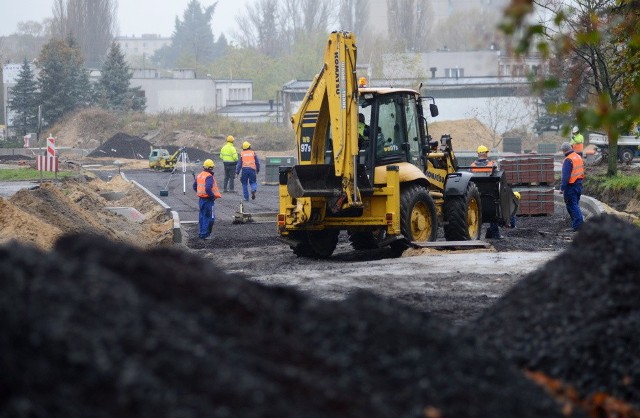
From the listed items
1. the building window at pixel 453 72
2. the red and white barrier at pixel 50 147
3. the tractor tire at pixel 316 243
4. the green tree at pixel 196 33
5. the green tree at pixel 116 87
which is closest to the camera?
the tractor tire at pixel 316 243

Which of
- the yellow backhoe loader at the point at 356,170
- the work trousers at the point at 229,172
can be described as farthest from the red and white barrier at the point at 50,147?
the yellow backhoe loader at the point at 356,170

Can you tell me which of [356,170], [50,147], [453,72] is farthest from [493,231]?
[453,72]

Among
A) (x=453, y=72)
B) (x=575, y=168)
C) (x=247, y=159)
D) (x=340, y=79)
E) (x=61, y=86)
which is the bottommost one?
(x=575, y=168)

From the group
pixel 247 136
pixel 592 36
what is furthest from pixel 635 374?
pixel 247 136

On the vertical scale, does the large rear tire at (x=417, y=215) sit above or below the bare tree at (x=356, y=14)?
below

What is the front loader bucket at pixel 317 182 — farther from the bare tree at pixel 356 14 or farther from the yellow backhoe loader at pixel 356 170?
the bare tree at pixel 356 14

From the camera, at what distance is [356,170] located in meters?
16.4

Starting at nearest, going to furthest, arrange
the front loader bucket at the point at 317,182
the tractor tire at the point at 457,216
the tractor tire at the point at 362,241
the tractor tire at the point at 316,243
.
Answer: the front loader bucket at the point at 317,182 → the tractor tire at the point at 316,243 → the tractor tire at the point at 457,216 → the tractor tire at the point at 362,241

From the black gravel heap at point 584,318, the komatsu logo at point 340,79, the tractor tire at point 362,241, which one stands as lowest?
the tractor tire at point 362,241

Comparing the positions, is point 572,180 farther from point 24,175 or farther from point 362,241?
point 24,175

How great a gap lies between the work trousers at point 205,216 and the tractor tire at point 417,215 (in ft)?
17.8

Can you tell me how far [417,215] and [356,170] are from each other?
60.6 inches

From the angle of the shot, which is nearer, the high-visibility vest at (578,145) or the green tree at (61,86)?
the high-visibility vest at (578,145)

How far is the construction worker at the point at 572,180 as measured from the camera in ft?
69.1
